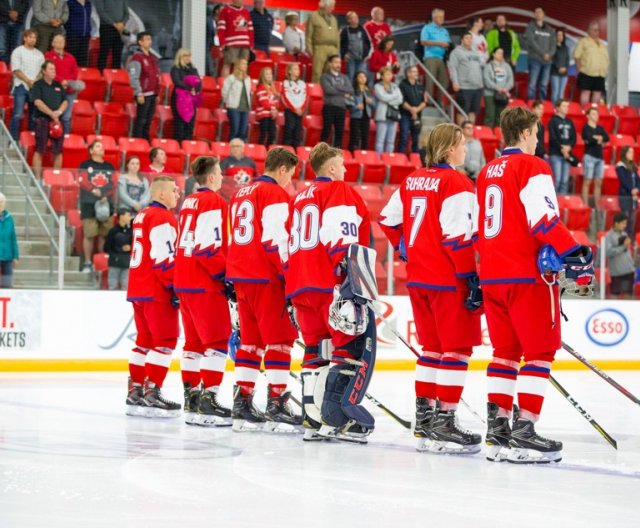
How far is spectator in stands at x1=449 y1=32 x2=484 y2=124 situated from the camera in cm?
1638

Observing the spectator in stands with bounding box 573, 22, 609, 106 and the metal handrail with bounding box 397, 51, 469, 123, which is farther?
the spectator in stands with bounding box 573, 22, 609, 106

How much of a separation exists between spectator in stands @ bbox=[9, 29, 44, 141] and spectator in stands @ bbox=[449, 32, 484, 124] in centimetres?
608

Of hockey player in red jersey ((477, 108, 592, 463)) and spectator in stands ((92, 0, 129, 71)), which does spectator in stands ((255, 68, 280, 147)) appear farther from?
hockey player in red jersey ((477, 108, 592, 463))

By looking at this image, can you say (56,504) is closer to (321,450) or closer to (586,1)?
(321,450)

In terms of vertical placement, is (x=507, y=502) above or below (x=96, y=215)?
below

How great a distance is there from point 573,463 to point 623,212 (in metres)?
7.62

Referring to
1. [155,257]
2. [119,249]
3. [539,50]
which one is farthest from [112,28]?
[155,257]

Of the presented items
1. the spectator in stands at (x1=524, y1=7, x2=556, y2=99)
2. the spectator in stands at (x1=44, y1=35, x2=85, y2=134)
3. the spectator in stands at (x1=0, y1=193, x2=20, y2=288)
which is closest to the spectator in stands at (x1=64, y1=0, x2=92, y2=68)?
the spectator in stands at (x1=44, y1=35, x2=85, y2=134)

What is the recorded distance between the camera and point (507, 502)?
14.4 feet

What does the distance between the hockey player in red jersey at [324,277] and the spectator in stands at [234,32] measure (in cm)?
922

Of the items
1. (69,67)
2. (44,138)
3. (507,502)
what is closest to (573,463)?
(507,502)

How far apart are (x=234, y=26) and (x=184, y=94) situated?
5.09ft

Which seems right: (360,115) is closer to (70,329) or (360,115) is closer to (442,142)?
(70,329)

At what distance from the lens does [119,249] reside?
11.3m
